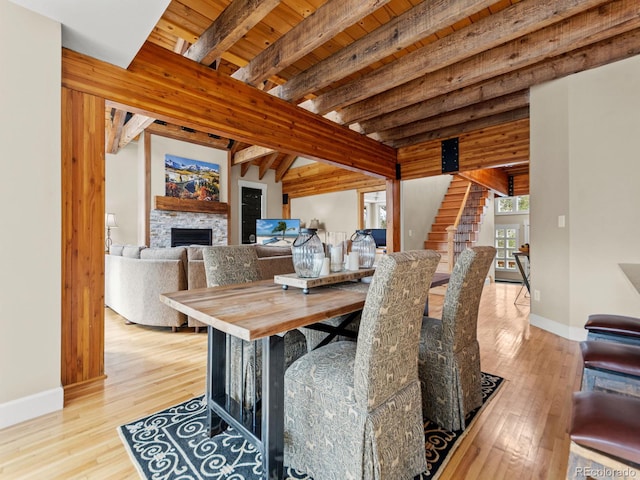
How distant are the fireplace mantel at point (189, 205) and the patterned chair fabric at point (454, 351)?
593cm

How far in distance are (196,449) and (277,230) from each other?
21.5ft

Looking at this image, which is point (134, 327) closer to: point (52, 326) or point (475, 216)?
point (52, 326)

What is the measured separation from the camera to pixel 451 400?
66.2 inches

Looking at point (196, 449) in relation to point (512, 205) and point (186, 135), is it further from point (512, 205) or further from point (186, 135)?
point (512, 205)

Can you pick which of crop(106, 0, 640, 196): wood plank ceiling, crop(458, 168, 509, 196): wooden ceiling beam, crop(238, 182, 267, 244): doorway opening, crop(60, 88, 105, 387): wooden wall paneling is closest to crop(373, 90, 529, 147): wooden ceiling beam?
crop(106, 0, 640, 196): wood plank ceiling

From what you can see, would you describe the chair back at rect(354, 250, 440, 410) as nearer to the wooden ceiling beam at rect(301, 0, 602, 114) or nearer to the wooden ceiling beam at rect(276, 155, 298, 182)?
the wooden ceiling beam at rect(301, 0, 602, 114)

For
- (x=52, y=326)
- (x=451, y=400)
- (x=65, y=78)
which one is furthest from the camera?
(x=65, y=78)

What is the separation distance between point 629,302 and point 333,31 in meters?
3.61

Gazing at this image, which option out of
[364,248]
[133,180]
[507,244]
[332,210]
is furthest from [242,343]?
[507,244]

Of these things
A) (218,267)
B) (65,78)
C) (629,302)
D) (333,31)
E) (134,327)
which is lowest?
(134,327)

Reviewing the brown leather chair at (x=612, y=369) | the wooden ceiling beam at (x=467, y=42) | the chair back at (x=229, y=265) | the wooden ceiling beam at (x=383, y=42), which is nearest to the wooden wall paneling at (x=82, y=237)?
the chair back at (x=229, y=265)

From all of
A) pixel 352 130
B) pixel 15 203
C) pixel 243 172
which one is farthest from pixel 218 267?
pixel 243 172

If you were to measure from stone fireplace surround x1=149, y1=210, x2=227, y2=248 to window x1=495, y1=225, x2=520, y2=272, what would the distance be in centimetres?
886

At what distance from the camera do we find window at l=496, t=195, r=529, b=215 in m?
9.90
